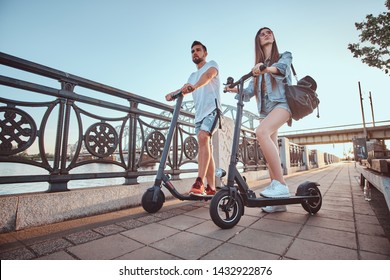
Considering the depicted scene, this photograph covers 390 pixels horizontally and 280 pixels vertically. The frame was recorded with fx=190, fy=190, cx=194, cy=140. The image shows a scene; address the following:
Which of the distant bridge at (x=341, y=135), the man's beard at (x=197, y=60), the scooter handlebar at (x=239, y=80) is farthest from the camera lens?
the distant bridge at (x=341, y=135)

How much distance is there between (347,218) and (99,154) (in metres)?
2.63

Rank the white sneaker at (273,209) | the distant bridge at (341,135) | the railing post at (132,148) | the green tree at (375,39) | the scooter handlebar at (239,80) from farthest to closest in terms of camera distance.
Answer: the distant bridge at (341,135) < the green tree at (375,39) < the railing post at (132,148) < the white sneaker at (273,209) < the scooter handlebar at (239,80)

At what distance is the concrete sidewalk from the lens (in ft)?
3.57

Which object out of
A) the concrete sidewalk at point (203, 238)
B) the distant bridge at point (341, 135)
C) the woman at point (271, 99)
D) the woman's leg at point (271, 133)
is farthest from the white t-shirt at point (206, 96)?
the distant bridge at point (341, 135)

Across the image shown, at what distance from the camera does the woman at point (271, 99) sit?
1827 mm

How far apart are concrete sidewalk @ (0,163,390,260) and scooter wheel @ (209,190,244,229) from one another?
6 cm

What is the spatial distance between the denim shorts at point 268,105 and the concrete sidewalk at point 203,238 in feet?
3.64

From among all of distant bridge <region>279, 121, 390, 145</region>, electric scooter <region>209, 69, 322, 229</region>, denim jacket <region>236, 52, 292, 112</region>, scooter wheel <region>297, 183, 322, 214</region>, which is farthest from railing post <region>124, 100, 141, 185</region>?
distant bridge <region>279, 121, 390, 145</region>

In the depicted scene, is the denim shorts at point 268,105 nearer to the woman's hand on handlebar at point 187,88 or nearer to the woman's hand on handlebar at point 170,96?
the woman's hand on handlebar at point 187,88

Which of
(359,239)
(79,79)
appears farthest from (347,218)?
(79,79)

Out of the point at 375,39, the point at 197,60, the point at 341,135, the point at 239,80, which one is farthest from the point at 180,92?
the point at 341,135

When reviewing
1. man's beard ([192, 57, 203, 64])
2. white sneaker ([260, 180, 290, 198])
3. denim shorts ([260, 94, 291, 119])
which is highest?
man's beard ([192, 57, 203, 64])

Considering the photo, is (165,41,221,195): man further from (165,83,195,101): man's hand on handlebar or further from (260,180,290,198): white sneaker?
(260,180,290,198): white sneaker
